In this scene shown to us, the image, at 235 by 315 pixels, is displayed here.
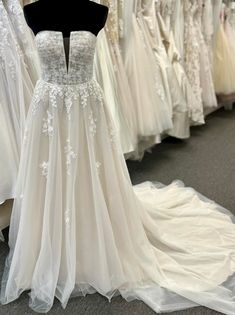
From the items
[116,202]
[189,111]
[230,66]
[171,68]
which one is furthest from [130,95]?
[230,66]

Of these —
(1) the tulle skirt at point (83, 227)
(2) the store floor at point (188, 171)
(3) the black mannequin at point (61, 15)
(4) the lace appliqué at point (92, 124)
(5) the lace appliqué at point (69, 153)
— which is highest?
(3) the black mannequin at point (61, 15)

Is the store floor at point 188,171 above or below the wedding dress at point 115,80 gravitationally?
below

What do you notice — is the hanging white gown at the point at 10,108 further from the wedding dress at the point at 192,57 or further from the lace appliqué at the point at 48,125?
the wedding dress at the point at 192,57

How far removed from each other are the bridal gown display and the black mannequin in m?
0.03

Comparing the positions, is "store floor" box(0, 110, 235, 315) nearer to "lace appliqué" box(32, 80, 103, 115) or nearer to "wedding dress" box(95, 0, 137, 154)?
"wedding dress" box(95, 0, 137, 154)

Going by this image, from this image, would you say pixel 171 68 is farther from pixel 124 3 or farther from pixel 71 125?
pixel 71 125

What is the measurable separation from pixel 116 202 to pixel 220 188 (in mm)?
1166

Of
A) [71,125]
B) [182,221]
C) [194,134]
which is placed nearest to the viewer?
[71,125]

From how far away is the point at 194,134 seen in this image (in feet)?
11.2

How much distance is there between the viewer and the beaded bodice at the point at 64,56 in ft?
4.28

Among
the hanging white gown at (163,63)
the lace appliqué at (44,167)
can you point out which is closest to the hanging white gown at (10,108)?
the lace appliqué at (44,167)

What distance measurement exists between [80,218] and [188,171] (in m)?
1.41

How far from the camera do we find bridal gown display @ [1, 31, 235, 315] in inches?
54.7

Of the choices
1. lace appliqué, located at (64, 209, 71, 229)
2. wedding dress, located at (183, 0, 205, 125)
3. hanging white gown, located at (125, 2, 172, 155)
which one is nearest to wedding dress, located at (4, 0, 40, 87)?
lace appliqué, located at (64, 209, 71, 229)
